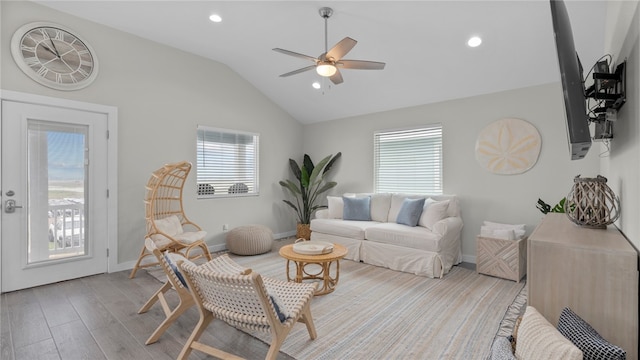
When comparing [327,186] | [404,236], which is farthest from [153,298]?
Result: [327,186]

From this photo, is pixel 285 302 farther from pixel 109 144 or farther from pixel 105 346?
pixel 109 144

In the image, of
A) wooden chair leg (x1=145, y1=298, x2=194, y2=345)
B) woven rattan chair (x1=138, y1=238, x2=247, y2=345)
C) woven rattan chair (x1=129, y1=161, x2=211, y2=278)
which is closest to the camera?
woven rattan chair (x1=138, y1=238, x2=247, y2=345)

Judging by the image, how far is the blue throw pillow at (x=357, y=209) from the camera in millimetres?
4809

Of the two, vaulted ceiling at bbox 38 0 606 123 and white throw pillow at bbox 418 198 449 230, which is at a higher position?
vaulted ceiling at bbox 38 0 606 123

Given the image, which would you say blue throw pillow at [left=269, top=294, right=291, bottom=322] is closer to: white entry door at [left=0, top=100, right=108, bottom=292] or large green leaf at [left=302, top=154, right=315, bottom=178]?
white entry door at [left=0, top=100, right=108, bottom=292]

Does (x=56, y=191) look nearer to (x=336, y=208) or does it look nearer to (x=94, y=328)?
(x=94, y=328)

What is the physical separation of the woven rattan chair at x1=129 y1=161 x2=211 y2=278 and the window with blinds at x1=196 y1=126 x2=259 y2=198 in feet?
1.66

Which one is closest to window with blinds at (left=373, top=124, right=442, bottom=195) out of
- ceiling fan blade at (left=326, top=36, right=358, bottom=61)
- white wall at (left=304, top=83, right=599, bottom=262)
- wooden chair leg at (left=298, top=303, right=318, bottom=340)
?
white wall at (left=304, top=83, right=599, bottom=262)

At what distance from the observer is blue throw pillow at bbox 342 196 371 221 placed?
4809 mm

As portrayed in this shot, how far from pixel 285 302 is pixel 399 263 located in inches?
89.9

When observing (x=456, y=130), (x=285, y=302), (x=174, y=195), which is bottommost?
(x=285, y=302)

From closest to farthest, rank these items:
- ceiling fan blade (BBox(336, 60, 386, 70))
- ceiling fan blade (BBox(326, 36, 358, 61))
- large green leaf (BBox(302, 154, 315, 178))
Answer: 1. ceiling fan blade (BBox(326, 36, 358, 61))
2. ceiling fan blade (BBox(336, 60, 386, 70))
3. large green leaf (BBox(302, 154, 315, 178))

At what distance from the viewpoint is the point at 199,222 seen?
15.6 feet

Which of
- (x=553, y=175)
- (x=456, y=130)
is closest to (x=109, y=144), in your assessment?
(x=456, y=130)
